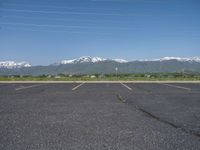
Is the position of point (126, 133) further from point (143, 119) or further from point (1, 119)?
point (1, 119)

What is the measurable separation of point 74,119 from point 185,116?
11.6 ft

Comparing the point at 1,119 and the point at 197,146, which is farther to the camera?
the point at 1,119

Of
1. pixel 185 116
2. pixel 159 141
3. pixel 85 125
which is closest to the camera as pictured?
pixel 159 141

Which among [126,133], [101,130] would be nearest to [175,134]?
[126,133]

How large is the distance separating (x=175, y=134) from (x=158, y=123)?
4.46ft

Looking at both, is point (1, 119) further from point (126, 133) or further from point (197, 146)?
point (197, 146)

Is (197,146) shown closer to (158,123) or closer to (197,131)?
(197,131)

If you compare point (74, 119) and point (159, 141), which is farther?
point (74, 119)

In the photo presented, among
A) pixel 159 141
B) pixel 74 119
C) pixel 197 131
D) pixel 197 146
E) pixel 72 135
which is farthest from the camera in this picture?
pixel 74 119

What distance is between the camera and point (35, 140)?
555cm

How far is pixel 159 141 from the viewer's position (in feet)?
18.1

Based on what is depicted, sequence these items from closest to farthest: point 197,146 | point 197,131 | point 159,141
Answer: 1. point 197,146
2. point 159,141
3. point 197,131

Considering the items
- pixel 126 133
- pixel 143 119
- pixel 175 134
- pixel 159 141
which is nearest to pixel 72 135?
pixel 126 133

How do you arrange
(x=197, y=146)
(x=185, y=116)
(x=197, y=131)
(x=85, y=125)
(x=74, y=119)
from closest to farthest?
(x=197, y=146) → (x=197, y=131) → (x=85, y=125) → (x=74, y=119) → (x=185, y=116)
